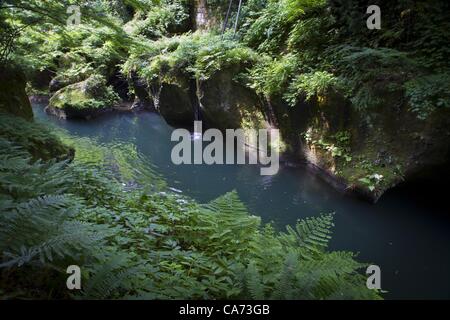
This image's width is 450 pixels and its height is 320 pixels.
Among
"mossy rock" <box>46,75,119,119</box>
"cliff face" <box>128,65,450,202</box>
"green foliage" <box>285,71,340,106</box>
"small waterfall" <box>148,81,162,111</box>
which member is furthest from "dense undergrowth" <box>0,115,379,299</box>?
"mossy rock" <box>46,75,119,119</box>

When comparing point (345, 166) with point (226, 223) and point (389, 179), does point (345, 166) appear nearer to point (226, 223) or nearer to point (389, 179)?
point (389, 179)

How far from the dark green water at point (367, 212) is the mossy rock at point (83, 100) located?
260 inches

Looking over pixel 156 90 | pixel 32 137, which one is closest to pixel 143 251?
pixel 32 137

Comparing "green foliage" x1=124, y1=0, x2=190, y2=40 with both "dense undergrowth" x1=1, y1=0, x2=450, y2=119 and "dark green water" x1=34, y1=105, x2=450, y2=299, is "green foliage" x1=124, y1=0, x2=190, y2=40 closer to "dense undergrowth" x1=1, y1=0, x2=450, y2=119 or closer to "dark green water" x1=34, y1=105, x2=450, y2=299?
"dense undergrowth" x1=1, y1=0, x2=450, y2=119

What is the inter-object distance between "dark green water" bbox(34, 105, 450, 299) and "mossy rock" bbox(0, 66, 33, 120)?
3.64 m

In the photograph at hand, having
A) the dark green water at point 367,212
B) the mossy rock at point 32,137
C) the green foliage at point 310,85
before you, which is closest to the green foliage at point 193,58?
the green foliage at point 310,85

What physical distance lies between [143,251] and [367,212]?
5622mm

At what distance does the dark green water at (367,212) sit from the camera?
529 centimetres

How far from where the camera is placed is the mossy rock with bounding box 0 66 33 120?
19.5ft

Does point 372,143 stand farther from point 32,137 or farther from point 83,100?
point 83,100

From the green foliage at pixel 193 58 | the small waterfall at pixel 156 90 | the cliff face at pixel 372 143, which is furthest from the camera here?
the small waterfall at pixel 156 90

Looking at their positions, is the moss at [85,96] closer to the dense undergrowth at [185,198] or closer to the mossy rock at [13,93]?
the dense undergrowth at [185,198]

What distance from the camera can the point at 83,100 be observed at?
52.1 feet
